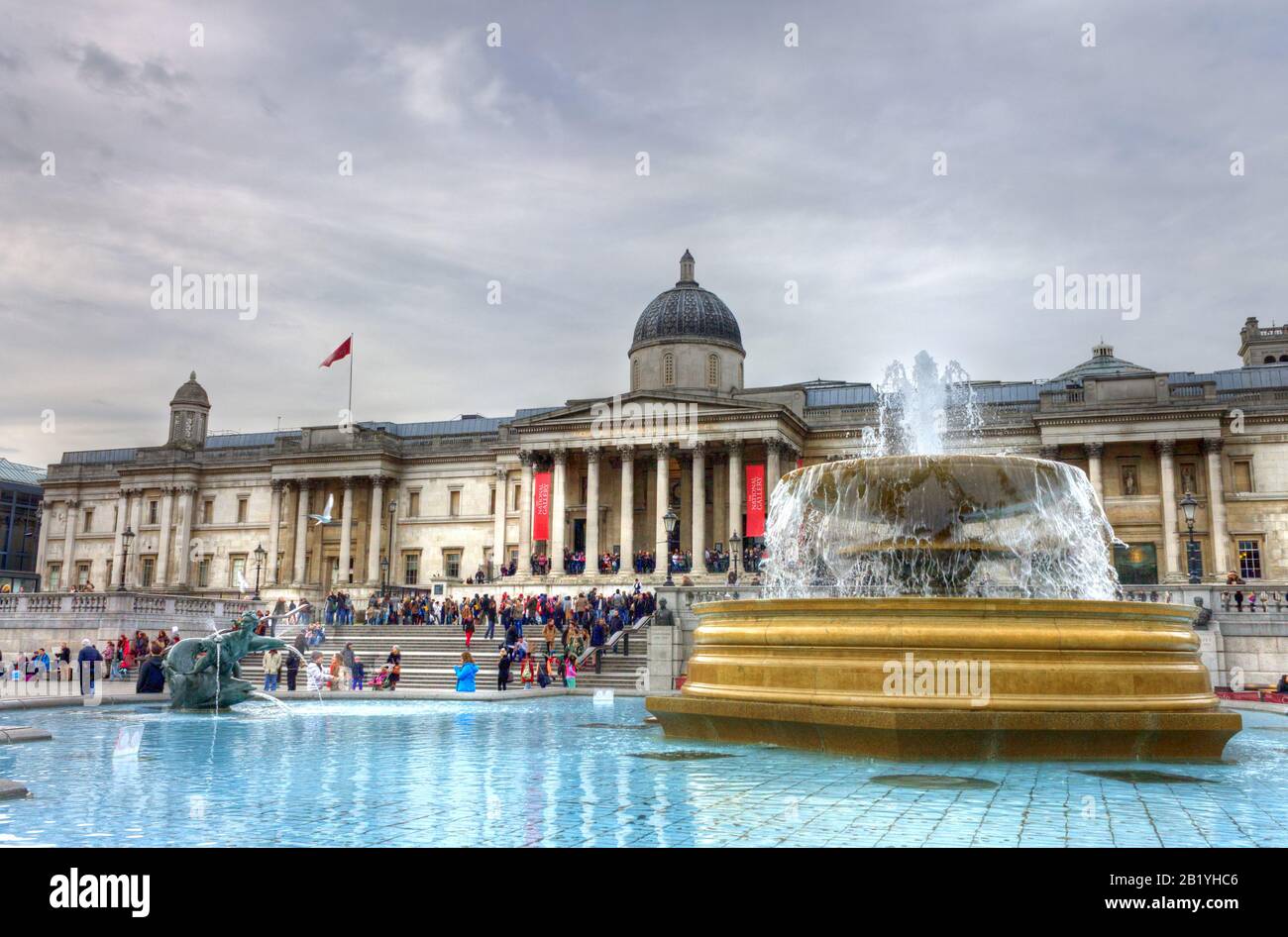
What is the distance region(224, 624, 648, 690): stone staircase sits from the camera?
26.9 metres

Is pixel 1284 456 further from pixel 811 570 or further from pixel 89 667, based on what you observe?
pixel 89 667

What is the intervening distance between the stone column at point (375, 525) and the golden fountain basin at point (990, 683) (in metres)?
47.8

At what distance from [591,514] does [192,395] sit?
105ft

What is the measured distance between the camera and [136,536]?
61781 mm

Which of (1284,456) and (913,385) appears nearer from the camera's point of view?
(913,385)

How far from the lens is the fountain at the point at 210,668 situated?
1677 centimetres

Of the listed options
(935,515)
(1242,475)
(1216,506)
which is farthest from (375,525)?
(935,515)

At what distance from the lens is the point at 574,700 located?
69.1 feet

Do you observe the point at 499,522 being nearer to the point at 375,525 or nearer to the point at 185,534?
the point at 375,525

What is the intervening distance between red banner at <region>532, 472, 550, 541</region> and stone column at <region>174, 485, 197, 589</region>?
24468 mm

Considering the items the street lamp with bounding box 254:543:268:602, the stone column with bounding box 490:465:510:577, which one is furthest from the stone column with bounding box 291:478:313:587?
the stone column with bounding box 490:465:510:577
